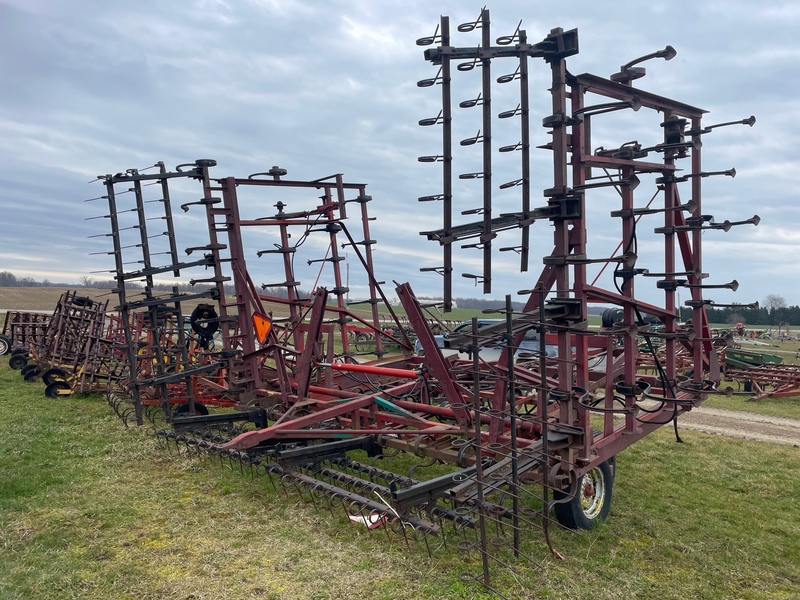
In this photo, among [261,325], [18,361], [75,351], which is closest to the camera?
[261,325]

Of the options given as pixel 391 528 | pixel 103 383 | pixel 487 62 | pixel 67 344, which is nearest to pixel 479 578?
pixel 391 528

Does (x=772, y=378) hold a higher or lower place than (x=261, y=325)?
lower

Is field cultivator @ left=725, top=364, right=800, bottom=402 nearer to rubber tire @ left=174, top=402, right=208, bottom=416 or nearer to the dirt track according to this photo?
the dirt track

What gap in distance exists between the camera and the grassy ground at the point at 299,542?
4531 mm

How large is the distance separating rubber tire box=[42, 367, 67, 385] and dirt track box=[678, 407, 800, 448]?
43.8 ft

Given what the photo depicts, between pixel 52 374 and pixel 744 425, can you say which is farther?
pixel 52 374

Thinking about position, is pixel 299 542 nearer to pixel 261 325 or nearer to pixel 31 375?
pixel 261 325

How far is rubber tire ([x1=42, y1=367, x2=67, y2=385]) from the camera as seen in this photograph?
13.7 metres

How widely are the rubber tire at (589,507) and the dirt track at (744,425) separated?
20.4ft

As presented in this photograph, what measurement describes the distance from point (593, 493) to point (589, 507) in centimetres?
15

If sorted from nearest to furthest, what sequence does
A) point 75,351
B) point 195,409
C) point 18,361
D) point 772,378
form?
point 195,409
point 75,351
point 772,378
point 18,361

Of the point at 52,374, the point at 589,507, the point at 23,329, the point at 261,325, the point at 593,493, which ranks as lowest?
the point at 589,507

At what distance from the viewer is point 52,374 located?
1386cm

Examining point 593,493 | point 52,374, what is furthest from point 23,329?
point 593,493
